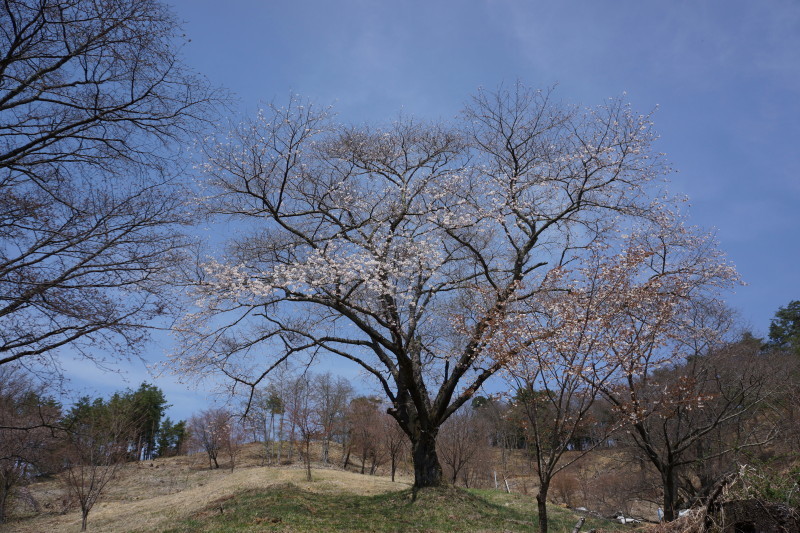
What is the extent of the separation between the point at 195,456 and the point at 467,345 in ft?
159

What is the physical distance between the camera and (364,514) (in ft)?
42.4

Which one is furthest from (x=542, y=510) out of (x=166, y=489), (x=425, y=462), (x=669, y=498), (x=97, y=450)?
(x=166, y=489)

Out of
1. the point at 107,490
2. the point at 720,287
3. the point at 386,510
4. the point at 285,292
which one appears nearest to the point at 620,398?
the point at 720,287

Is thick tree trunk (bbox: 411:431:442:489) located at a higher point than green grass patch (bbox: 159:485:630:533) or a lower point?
higher

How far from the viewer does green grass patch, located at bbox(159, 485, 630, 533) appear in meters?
11.1

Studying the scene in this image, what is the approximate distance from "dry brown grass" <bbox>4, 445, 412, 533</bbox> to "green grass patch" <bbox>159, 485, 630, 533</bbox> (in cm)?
243

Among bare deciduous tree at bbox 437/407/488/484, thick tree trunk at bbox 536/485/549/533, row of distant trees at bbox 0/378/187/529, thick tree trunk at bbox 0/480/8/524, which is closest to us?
thick tree trunk at bbox 536/485/549/533

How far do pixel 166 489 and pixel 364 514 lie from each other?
87.2 feet

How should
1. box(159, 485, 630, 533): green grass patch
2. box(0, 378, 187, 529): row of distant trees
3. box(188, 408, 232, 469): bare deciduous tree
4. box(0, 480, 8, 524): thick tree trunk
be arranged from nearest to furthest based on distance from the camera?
1. box(159, 485, 630, 533): green grass patch
2. box(0, 378, 187, 529): row of distant trees
3. box(0, 480, 8, 524): thick tree trunk
4. box(188, 408, 232, 469): bare deciduous tree

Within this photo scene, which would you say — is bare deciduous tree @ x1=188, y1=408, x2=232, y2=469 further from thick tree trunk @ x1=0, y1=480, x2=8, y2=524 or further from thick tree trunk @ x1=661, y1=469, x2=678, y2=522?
thick tree trunk @ x1=661, y1=469, x2=678, y2=522

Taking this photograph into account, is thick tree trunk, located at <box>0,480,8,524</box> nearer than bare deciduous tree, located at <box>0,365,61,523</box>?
No

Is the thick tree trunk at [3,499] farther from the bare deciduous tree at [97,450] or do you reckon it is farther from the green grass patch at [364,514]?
the green grass patch at [364,514]

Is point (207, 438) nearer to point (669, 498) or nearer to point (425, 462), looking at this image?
point (425, 462)

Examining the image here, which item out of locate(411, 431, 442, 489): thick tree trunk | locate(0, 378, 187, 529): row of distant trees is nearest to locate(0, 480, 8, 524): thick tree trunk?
locate(0, 378, 187, 529): row of distant trees
